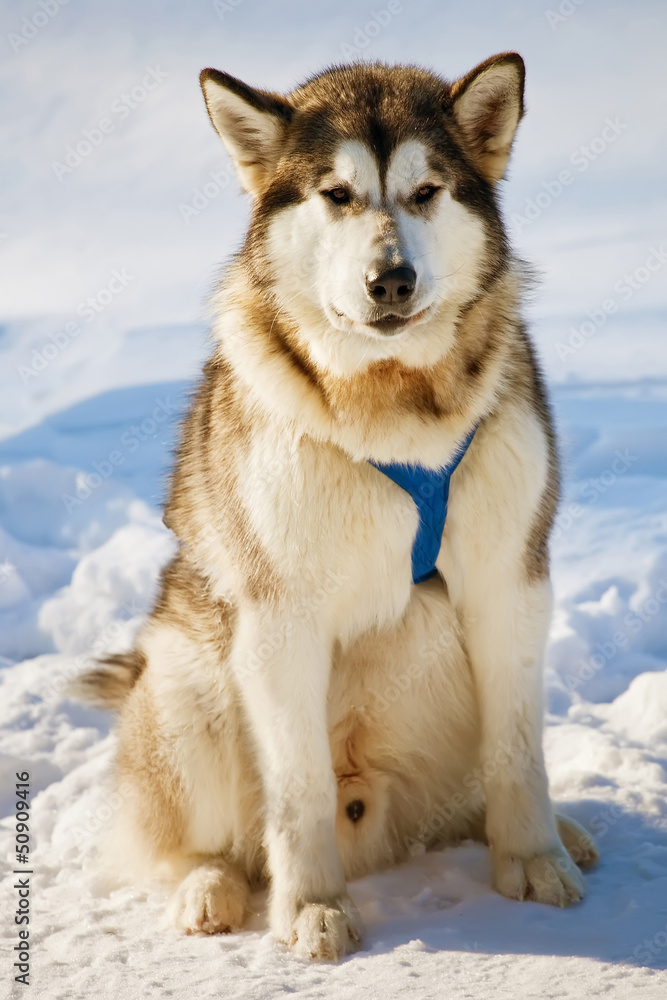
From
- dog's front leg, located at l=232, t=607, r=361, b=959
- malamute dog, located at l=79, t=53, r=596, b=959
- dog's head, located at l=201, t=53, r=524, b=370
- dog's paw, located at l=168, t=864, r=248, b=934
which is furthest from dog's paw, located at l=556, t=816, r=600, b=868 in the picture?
dog's head, located at l=201, t=53, r=524, b=370

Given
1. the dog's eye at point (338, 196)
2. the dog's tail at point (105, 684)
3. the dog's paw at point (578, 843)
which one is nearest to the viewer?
the dog's eye at point (338, 196)

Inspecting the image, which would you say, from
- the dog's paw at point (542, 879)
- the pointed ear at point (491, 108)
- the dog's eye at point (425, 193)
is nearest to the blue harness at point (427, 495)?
the dog's eye at point (425, 193)

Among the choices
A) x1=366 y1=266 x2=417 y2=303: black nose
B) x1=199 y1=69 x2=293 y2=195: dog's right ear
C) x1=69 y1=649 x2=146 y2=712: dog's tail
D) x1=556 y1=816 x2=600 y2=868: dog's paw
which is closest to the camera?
x1=366 y1=266 x2=417 y2=303: black nose

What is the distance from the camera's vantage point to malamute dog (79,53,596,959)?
8.77ft

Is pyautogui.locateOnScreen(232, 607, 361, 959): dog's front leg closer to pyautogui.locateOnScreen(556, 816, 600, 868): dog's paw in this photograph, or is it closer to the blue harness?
the blue harness

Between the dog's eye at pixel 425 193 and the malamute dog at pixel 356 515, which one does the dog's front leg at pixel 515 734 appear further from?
the dog's eye at pixel 425 193

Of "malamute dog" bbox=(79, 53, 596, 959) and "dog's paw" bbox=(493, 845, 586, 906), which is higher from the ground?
"malamute dog" bbox=(79, 53, 596, 959)

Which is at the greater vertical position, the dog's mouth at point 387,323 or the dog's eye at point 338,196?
the dog's eye at point 338,196

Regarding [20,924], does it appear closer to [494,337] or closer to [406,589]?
[406,589]

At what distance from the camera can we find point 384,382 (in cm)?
275

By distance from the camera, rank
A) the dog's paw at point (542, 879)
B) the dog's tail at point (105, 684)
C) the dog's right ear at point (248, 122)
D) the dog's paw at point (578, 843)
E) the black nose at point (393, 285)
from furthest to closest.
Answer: the dog's tail at point (105, 684), the dog's paw at point (578, 843), the dog's paw at point (542, 879), the dog's right ear at point (248, 122), the black nose at point (393, 285)

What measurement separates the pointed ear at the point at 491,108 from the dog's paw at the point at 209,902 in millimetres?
2232

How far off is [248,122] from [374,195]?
491 mm

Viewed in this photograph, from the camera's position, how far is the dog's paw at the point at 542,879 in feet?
9.39
